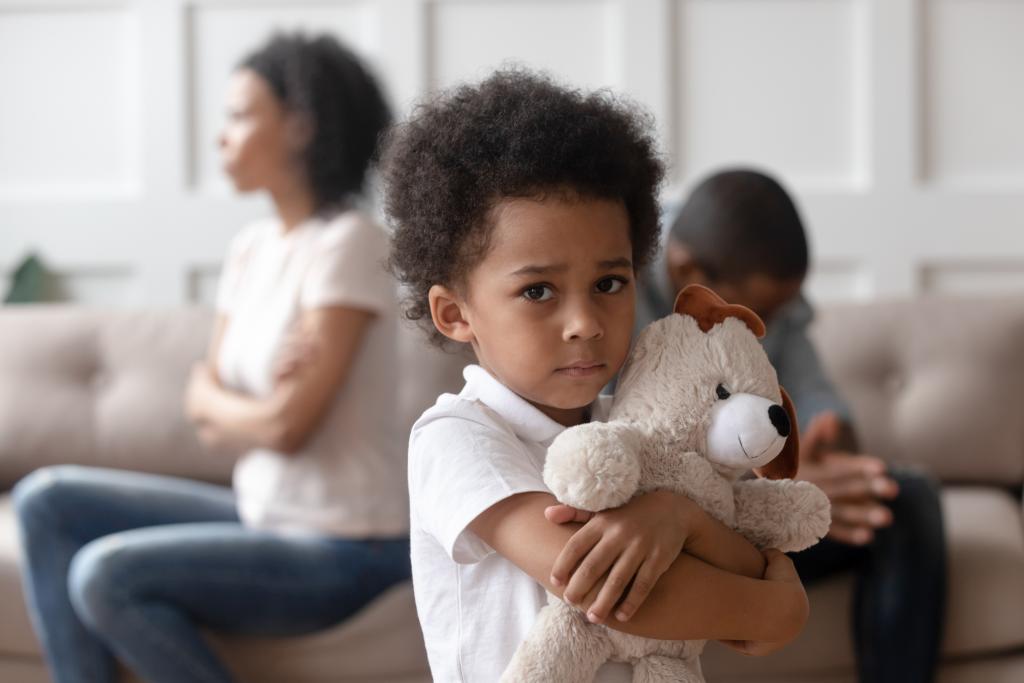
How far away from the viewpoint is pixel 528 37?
2.60 meters

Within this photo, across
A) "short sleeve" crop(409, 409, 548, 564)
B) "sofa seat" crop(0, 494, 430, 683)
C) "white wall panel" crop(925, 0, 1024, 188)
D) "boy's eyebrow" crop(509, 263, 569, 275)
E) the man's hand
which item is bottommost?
"sofa seat" crop(0, 494, 430, 683)

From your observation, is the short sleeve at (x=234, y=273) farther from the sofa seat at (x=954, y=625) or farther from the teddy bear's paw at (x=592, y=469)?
the teddy bear's paw at (x=592, y=469)

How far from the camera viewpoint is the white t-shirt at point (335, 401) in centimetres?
163

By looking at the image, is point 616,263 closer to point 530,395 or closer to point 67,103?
point 530,395

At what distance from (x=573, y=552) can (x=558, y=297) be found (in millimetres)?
171

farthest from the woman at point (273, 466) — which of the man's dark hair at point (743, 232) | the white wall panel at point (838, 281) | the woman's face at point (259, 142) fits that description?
the white wall panel at point (838, 281)

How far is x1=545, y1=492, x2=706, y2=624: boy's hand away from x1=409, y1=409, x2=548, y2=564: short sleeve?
0.04 metres

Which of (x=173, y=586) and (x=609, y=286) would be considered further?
(x=173, y=586)

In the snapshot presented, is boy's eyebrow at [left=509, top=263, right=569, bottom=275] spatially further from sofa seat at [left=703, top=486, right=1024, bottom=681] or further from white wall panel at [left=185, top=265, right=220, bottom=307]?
white wall panel at [left=185, top=265, right=220, bottom=307]

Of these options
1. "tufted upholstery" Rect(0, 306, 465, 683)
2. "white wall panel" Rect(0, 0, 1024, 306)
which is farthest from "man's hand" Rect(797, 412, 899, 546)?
"white wall panel" Rect(0, 0, 1024, 306)

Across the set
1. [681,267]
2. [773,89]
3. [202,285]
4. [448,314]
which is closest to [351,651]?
[681,267]

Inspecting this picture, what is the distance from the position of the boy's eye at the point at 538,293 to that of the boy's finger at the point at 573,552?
0.16 m

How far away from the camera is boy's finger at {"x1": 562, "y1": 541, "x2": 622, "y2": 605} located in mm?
710

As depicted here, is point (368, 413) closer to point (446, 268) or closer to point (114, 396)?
point (114, 396)
